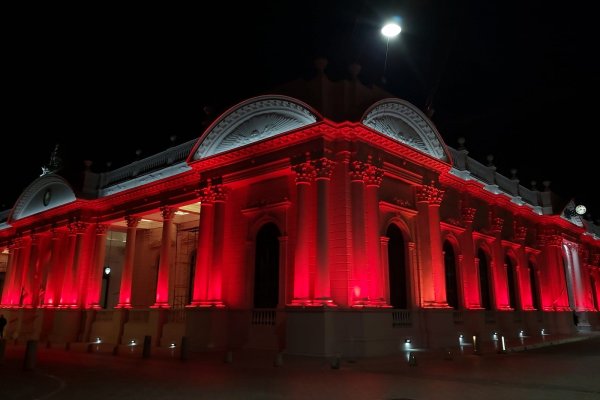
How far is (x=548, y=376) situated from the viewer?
10.4m

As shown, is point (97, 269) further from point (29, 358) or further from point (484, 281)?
point (484, 281)

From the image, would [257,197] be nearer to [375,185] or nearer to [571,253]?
[375,185]

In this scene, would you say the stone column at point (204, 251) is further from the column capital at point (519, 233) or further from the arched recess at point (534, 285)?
the arched recess at point (534, 285)

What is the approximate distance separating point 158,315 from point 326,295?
31.8 ft

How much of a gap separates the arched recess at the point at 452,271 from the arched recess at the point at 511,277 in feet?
21.6

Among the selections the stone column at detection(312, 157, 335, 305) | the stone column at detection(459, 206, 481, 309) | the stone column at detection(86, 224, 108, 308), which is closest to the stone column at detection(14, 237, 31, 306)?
the stone column at detection(86, 224, 108, 308)

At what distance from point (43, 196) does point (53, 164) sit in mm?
2308

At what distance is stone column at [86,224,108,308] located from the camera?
25547 millimetres

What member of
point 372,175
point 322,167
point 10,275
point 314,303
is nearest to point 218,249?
point 314,303

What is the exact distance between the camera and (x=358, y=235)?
51.3 ft

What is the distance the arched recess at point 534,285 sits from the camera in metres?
30.4

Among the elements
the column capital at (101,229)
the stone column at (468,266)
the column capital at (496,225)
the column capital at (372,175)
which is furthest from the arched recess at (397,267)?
the column capital at (101,229)

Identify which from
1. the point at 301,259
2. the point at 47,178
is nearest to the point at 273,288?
the point at 301,259

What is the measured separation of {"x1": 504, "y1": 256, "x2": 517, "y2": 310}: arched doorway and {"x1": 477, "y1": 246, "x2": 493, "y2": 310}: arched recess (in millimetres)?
2604
